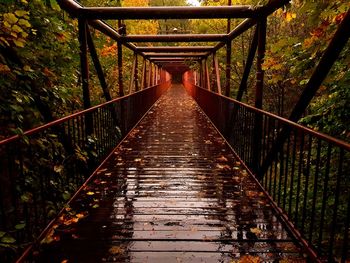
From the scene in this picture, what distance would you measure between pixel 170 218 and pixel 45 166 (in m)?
1.83

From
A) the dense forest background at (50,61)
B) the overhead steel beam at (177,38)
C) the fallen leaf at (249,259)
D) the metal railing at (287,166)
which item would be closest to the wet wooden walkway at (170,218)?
the fallen leaf at (249,259)

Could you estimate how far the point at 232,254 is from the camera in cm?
330

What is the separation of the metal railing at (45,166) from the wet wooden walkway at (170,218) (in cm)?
30

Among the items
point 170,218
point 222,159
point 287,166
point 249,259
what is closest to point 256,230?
point 249,259

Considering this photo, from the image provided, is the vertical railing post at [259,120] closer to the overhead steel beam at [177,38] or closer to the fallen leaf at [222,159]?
the fallen leaf at [222,159]

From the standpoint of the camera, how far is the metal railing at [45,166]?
3.12 m

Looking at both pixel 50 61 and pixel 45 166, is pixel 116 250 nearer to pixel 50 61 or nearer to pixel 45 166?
pixel 45 166

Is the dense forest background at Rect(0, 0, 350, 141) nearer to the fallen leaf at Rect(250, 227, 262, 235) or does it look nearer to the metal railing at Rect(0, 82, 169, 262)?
the metal railing at Rect(0, 82, 169, 262)

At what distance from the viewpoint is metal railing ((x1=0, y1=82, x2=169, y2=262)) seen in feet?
10.3

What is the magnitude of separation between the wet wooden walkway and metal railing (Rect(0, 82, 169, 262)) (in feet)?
0.97

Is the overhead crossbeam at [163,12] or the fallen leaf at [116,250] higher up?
the overhead crossbeam at [163,12]

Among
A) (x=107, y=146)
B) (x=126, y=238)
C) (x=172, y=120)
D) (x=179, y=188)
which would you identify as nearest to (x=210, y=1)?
(x=172, y=120)

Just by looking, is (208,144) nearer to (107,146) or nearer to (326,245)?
(107,146)

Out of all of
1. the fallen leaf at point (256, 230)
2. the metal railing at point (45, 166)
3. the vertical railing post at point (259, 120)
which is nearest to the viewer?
the metal railing at point (45, 166)
